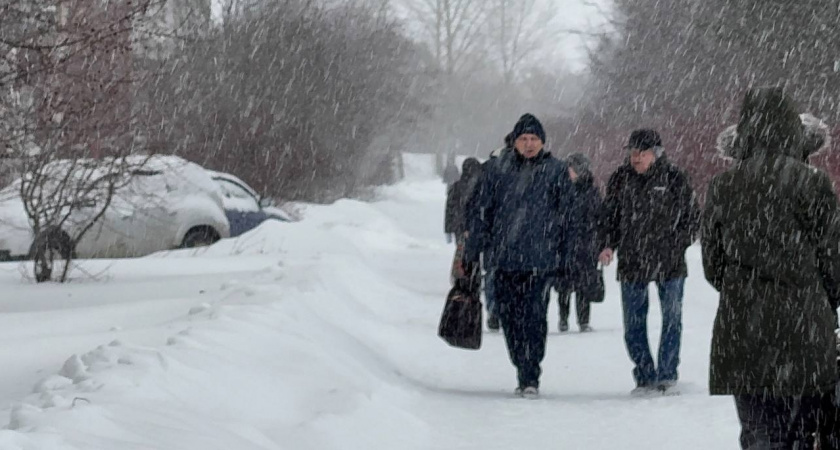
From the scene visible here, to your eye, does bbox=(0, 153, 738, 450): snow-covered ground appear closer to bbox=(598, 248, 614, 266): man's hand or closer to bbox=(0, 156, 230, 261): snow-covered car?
bbox=(598, 248, 614, 266): man's hand

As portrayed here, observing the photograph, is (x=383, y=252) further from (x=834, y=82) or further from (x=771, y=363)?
(x=771, y=363)

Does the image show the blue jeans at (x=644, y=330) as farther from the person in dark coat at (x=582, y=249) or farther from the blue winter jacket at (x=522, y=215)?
the blue winter jacket at (x=522, y=215)

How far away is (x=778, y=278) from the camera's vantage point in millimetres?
4418

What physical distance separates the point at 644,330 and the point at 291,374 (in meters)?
2.41

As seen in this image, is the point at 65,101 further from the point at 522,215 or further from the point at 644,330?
the point at 644,330

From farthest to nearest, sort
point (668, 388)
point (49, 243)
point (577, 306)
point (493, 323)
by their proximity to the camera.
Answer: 1. point (49, 243)
2. point (493, 323)
3. point (577, 306)
4. point (668, 388)

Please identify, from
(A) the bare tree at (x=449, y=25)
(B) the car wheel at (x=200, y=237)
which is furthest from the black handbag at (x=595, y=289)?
(A) the bare tree at (x=449, y=25)

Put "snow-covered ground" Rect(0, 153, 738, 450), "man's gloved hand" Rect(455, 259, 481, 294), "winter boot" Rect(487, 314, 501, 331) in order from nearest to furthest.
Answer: "snow-covered ground" Rect(0, 153, 738, 450)
"man's gloved hand" Rect(455, 259, 481, 294)
"winter boot" Rect(487, 314, 501, 331)

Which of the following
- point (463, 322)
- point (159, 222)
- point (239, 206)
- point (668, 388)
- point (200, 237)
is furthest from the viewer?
point (239, 206)

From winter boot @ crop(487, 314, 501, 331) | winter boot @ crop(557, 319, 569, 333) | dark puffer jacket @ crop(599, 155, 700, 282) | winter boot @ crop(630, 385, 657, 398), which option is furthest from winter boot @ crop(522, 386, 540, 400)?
winter boot @ crop(487, 314, 501, 331)

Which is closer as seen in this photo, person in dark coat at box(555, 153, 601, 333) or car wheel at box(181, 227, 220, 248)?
person in dark coat at box(555, 153, 601, 333)

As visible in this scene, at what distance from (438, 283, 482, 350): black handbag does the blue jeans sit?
3.24 ft

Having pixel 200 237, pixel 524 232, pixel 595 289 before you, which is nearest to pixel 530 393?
pixel 524 232

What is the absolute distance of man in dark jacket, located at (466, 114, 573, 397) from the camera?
25.5ft
